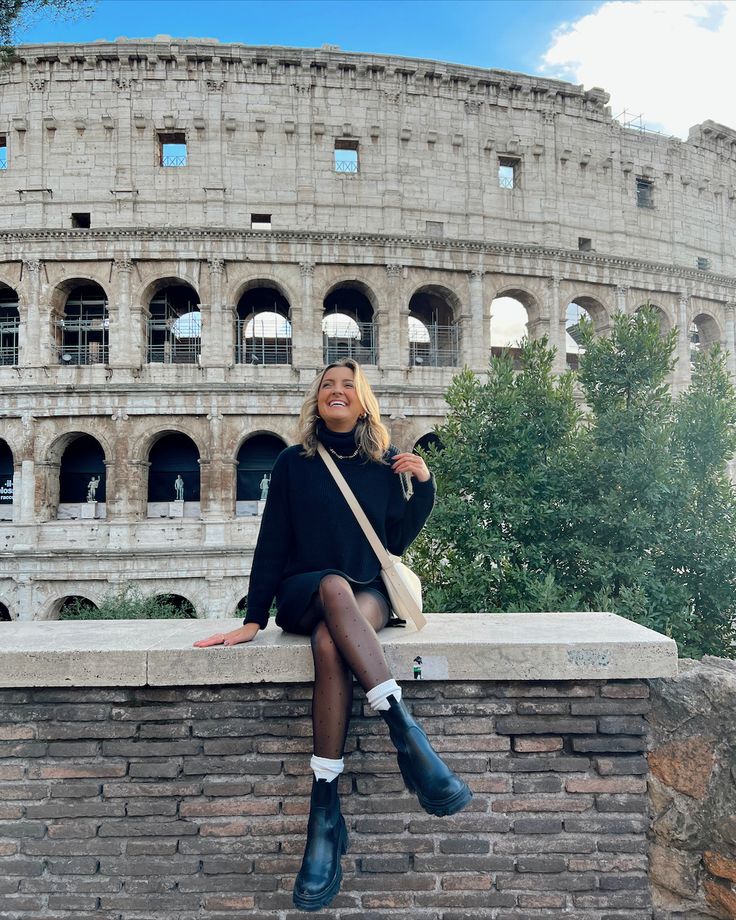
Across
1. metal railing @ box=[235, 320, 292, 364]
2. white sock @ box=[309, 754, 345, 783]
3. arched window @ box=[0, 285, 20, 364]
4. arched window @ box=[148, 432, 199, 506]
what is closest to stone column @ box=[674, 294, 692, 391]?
metal railing @ box=[235, 320, 292, 364]

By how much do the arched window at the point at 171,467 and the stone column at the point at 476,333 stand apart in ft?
27.9

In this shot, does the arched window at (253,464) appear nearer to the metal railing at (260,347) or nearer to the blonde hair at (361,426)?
the metal railing at (260,347)

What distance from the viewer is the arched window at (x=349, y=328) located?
17841mm

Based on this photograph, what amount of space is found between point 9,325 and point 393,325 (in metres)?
11.2

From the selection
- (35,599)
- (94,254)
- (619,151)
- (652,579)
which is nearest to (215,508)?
(35,599)

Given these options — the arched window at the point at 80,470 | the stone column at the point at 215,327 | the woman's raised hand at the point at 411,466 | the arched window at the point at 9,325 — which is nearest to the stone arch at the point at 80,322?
the arched window at the point at 9,325

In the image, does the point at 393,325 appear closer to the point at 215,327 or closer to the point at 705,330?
the point at 215,327

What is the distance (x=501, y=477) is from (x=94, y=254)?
1324 cm

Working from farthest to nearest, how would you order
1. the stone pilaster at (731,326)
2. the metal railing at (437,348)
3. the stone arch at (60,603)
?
the stone pilaster at (731,326) < the metal railing at (437,348) < the stone arch at (60,603)

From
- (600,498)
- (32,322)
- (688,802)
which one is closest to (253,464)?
(32,322)

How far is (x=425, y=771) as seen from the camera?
7.80 ft

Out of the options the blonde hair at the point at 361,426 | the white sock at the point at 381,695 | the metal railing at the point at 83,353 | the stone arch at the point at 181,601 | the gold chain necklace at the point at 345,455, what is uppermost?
the metal railing at the point at 83,353

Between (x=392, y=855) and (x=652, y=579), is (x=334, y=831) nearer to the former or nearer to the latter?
(x=392, y=855)

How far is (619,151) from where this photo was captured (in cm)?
1852
